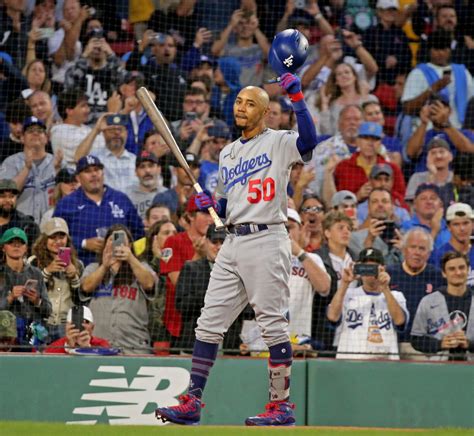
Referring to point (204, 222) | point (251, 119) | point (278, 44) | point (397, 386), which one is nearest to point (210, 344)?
point (251, 119)

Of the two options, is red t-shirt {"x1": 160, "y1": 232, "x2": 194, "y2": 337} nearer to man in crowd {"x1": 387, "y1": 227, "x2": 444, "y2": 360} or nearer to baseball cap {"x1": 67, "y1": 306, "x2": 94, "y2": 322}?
baseball cap {"x1": 67, "y1": 306, "x2": 94, "y2": 322}

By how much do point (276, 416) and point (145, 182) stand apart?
14.6 ft

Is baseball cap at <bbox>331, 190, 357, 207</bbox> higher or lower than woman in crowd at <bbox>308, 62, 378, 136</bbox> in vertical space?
lower

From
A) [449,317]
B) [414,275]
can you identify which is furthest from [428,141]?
[449,317]

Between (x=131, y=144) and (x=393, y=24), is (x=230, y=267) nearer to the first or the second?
(x=131, y=144)

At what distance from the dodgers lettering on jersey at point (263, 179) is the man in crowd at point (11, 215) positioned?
120 inches

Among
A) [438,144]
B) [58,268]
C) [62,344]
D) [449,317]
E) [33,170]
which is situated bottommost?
[62,344]

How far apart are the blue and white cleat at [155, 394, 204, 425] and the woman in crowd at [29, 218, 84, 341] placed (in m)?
2.26

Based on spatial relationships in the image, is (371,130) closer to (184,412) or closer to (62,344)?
(62,344)

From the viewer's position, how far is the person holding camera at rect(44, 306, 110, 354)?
25.3 feet

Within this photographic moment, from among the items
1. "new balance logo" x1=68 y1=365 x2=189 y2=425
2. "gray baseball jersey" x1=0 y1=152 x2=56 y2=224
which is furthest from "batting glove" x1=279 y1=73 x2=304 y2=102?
"gray baseball jersey" x1=0 y1=152 x2=56 y2=224

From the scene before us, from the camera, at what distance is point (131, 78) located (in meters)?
11.1

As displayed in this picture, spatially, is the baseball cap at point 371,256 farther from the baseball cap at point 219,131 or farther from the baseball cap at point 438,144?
the baseball cap at point 219,131

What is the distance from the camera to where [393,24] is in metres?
12.4
